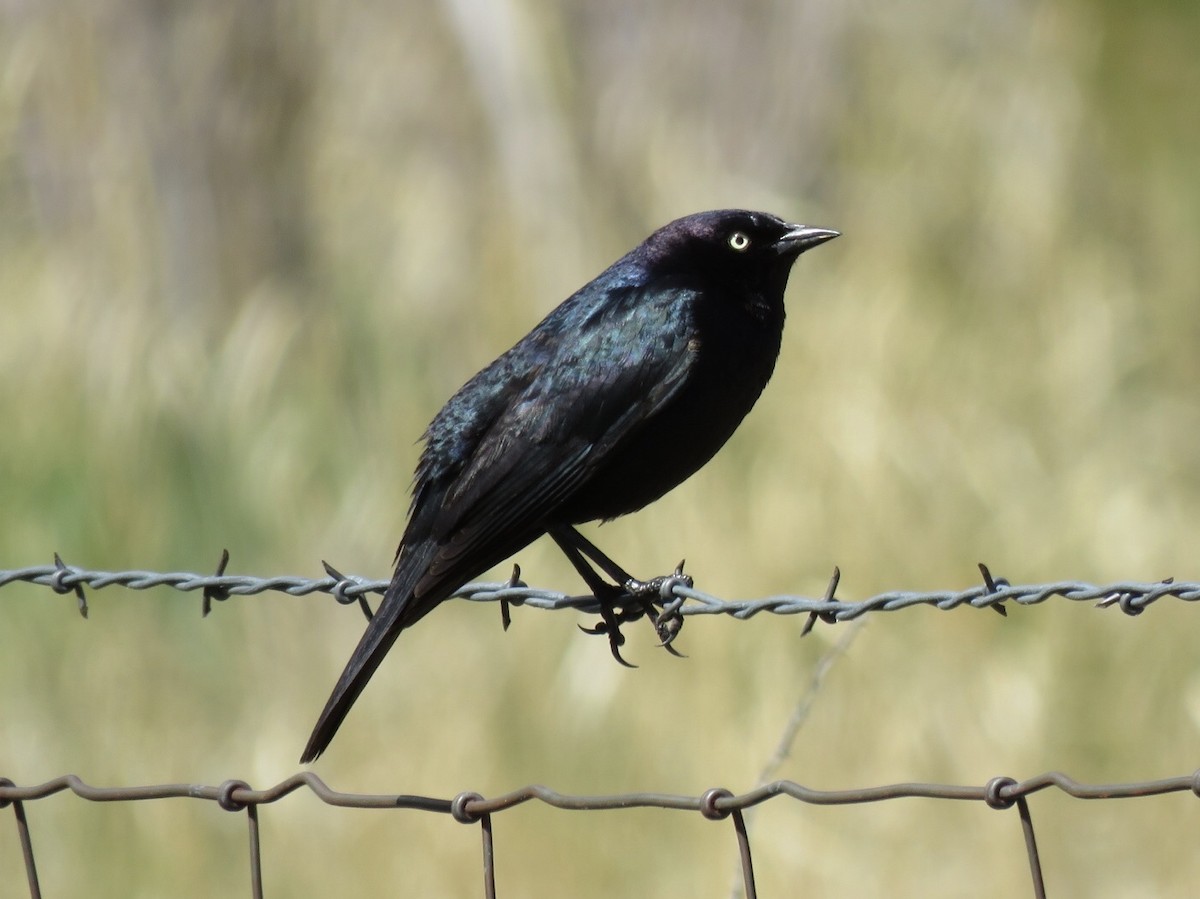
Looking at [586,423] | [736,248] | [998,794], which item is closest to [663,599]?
[586,423]

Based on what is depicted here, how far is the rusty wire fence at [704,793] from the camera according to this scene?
6.75ft

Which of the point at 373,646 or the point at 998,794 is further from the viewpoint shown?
the point at 373,646

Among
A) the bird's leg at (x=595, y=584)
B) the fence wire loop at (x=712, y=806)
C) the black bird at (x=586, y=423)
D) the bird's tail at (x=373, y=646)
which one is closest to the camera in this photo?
the fence wire loop at (x=712, y=806)

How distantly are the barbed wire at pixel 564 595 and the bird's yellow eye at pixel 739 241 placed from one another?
95 centimetres

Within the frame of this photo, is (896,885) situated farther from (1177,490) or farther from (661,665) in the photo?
(1177,490)

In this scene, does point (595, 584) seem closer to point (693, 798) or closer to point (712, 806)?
point (693, 798)

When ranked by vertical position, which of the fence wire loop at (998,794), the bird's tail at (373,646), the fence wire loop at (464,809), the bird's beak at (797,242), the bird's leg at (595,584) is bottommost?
the fence wire loop at (998,794)

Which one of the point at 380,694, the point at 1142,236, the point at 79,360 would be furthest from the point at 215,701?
the point at 1142,236

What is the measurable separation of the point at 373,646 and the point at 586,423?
2.34 ft

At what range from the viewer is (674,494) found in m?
5.15

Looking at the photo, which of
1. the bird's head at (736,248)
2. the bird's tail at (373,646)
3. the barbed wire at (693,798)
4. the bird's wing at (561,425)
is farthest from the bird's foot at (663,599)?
the barbed wire at (693,798)

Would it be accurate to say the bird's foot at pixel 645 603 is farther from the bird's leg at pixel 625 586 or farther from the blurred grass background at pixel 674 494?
the blurred grass background at pixel 674 494

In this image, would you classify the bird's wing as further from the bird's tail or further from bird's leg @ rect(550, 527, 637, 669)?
bird's leg @ rect(550, 527, 637, 669)

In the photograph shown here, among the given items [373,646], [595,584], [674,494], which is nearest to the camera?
[373,646]
